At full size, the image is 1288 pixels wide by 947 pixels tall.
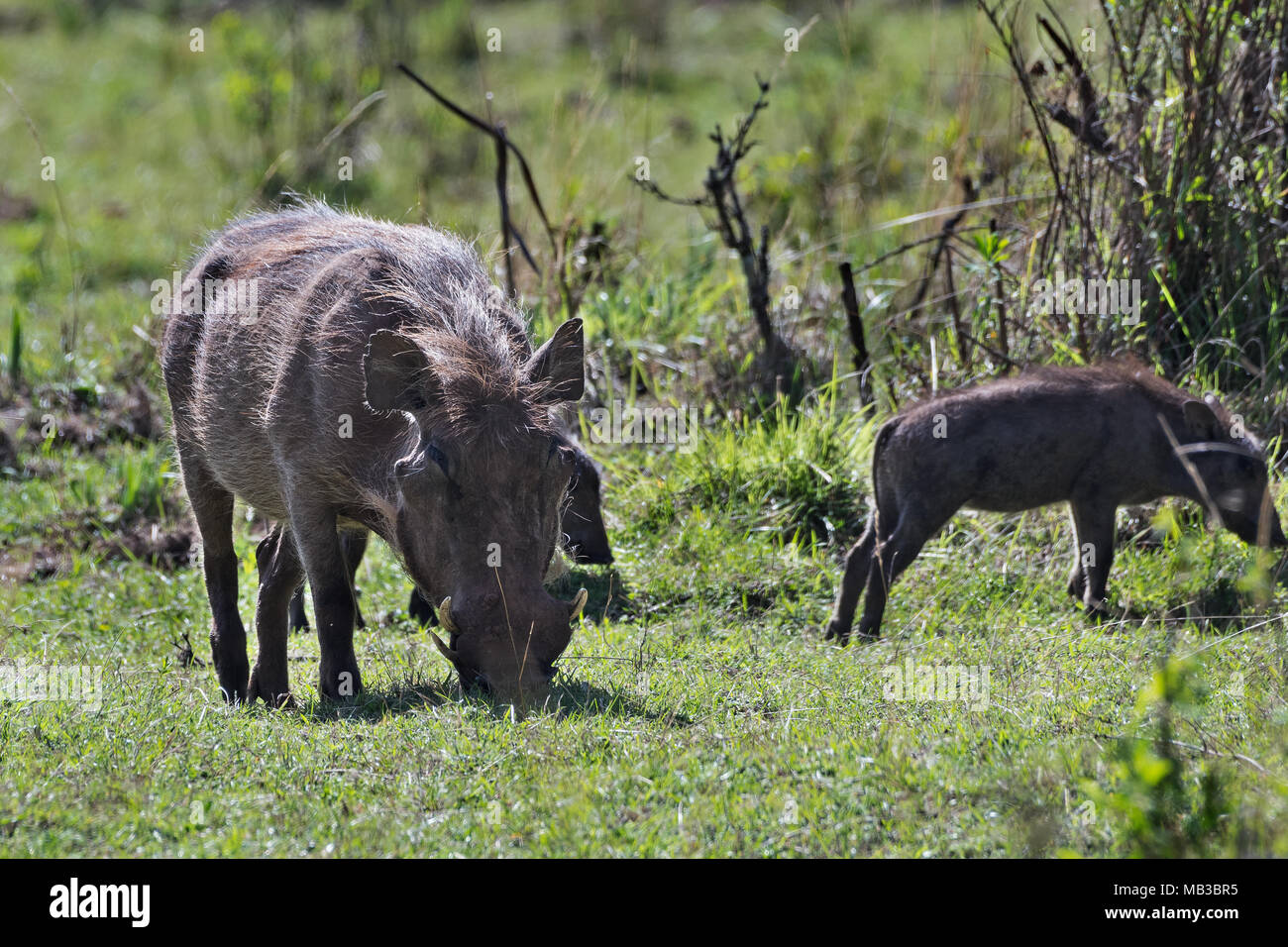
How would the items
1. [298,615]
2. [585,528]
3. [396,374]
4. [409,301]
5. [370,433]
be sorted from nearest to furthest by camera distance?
[396,374] → [370,433] → [409,301] → [585,528] → [298,615]

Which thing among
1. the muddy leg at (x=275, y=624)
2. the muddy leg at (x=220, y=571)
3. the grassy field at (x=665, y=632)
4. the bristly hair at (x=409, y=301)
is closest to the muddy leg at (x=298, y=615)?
the grassy field at (x=665, y=632)

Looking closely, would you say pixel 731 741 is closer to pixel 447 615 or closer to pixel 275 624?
pixel 447 615

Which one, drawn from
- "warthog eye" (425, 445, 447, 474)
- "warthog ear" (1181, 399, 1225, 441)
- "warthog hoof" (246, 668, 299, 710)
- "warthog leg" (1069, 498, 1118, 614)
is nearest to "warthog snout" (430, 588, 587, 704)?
"warthog eye" (425, 445, 447, 474)

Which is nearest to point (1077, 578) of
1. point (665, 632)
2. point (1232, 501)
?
point (1232, 501)

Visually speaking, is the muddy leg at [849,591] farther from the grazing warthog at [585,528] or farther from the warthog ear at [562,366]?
the warthog ear at [562,366]

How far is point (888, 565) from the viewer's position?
5.51 metres

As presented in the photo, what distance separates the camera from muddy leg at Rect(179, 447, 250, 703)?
5.34m

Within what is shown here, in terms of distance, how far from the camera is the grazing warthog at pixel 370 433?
4066mm

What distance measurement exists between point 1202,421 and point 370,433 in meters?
3.18

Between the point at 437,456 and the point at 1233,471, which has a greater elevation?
the point at 437,456
